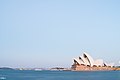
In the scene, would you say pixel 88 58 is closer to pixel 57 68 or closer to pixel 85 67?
pixel 85 67

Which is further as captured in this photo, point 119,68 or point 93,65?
point 119,68

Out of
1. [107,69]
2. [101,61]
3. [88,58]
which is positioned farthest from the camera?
[107,69]

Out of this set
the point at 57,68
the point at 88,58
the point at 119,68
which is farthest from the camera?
the point at 57,68

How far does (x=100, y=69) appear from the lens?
394 ft

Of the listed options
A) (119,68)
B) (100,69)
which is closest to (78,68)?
(100,69)

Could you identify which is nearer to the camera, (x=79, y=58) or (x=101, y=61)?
(x=79, y=58)

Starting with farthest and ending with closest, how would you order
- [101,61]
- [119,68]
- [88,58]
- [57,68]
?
[57,68], [119,68], [101,61], [88,58]

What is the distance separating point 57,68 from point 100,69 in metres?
50.6

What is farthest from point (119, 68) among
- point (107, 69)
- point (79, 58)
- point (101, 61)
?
point (79, 58)

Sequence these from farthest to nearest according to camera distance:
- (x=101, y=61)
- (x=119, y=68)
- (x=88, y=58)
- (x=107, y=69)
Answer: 1. (x=119, y=68)
2. (x=107, y=69)
3. (x=101, y=61)
4. (x=88, y=58)

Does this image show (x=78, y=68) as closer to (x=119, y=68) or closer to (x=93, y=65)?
(x=93, y=65)

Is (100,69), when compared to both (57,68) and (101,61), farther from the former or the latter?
(57,68)

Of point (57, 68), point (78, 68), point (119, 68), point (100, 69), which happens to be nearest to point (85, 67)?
point (78, 68)

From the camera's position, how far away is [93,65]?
111 m
